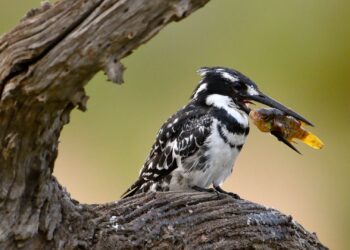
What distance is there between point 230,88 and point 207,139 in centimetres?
30

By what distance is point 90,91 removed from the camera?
9.00 meters


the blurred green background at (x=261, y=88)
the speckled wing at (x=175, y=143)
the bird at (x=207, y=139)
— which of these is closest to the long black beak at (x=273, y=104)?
the bird at (x=207, y=139)

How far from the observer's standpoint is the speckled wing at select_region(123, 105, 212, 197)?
611cm

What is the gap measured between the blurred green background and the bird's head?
Result: 1.96m

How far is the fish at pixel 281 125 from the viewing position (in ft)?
19.4

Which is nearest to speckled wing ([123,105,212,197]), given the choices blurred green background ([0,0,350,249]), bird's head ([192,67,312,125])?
bird's head ([192,67,312,125])

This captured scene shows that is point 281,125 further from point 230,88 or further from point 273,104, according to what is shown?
point 230,88

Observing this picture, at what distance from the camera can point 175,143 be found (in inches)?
243

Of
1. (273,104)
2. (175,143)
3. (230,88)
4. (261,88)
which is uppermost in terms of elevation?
(261,88)

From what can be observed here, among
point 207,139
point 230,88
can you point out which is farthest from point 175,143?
point 230,88

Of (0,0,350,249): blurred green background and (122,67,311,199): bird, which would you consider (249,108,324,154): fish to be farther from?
(0,0,350,249): blurred green background

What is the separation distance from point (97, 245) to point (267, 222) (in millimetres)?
920

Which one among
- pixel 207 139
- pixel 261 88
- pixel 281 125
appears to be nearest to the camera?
pixel 281 125

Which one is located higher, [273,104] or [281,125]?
[273,104]
